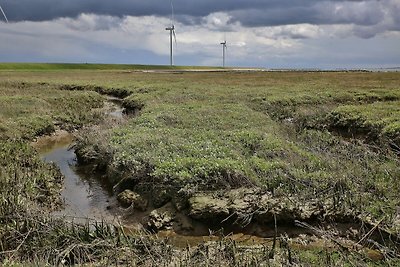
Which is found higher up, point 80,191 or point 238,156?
point 238,156

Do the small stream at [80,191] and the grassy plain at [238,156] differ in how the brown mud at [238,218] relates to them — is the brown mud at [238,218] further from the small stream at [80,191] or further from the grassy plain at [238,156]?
the grassy plain at [238,156]

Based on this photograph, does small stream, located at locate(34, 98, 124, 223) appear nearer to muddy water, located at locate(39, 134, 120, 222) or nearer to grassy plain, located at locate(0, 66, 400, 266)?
muddy water, located at locate(39, 134, 120, 222)

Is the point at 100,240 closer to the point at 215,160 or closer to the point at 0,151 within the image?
the point at 215,160

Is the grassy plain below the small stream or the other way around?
the other way around

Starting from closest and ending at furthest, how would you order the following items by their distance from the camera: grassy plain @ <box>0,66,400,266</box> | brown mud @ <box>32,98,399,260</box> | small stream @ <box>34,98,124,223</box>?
brown mud @ <box>32,98,399,260</box> < grassy plain @ <box>0,66,400,266</box> < small stream @ <box>34,98,124,223</box>

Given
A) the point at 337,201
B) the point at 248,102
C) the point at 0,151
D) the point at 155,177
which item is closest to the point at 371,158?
the point at 337,201

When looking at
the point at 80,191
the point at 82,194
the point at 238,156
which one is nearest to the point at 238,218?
the point at 238,156

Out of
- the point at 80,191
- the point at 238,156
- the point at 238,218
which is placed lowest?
the point at 80,191

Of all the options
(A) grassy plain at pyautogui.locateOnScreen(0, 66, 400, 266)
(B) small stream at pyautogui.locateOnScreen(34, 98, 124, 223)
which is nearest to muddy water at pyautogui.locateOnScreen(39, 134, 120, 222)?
(B) small stream at pyautogui.locateOnScreen(34, 98, 124, 223)

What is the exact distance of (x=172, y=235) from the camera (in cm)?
1457

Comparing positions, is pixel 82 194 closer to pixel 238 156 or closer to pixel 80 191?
pixel 80 191

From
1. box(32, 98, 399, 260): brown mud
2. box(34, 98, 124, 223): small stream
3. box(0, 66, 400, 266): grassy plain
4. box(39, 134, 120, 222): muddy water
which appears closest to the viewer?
box(32, 98, 399, 260): brown mud

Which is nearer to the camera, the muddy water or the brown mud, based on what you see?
the brown mud

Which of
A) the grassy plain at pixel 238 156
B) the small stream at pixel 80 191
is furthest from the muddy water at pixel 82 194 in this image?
the grassy plain at pixel 238 156
